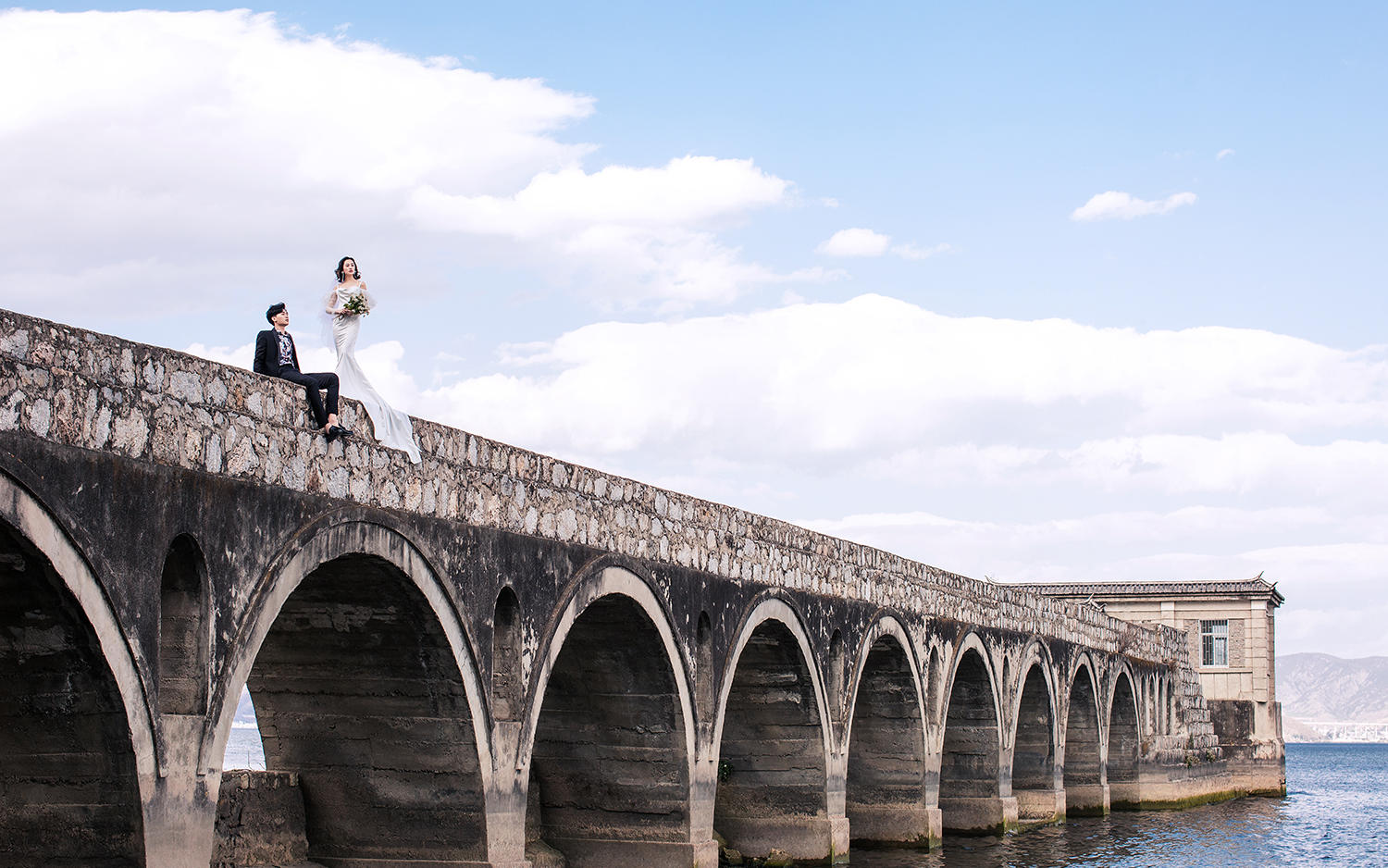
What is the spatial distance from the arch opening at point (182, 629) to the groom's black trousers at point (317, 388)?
4.60ft

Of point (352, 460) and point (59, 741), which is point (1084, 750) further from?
point (59, 741)

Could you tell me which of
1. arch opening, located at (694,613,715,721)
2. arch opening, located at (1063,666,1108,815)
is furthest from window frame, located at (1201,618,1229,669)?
arch opening, located at (694,613,715,721)

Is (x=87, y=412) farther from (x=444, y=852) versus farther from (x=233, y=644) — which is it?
(x=444, y=852)

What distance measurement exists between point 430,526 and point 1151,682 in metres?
27.0

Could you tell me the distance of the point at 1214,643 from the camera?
4106 cm

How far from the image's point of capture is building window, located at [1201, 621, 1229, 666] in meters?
40.8

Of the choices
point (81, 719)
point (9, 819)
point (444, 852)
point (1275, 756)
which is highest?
point (81, 719)

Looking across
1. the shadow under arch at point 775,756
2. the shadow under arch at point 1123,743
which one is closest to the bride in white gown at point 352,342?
the shadow under arch at point 775,756

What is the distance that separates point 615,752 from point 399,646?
13.2ft

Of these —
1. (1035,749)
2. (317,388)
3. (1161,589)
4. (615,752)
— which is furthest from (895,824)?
(1161,589)

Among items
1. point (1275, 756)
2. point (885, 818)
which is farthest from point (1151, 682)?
point (885, 818)

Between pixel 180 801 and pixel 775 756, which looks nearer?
pixel 180 801

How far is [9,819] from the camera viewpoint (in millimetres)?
7609

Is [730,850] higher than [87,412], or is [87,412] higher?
[87,412]
